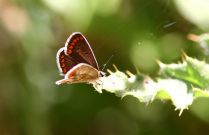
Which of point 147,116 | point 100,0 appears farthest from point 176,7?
point 147,116

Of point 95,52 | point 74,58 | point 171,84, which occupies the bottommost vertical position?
point 95,52

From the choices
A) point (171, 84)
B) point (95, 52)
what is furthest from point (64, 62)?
point (95, 52)

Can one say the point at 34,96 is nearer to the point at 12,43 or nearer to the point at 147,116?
the point at 12,43

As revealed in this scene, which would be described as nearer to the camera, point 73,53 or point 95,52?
point 73,53

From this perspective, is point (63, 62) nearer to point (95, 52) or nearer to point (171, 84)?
point (171, 84)

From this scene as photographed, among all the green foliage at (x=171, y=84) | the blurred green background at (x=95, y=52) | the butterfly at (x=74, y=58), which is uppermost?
the butterfly at (x=74, y=58)

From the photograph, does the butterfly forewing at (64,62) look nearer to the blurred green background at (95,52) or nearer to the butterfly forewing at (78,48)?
the butterfly forewing at (78,48)

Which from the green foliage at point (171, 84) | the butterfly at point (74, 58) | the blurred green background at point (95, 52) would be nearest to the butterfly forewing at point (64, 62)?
the butterfly at point (74, 58)

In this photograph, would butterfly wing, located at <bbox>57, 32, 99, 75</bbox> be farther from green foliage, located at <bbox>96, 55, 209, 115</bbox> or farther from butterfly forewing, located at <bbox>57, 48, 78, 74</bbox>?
green foliage, located at <bbox>96, 55, 209, 115</bbox>
